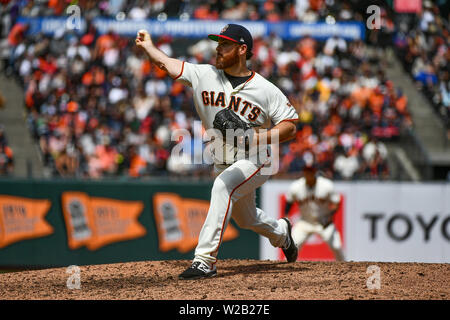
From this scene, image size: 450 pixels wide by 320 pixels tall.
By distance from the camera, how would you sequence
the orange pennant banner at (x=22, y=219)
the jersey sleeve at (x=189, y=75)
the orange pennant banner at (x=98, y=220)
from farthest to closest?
the orange pennant banner at (x=22, y=219)
the orange pennant banner at (x=98, y=220)
the jersey sleeve at (x=189, y=75)

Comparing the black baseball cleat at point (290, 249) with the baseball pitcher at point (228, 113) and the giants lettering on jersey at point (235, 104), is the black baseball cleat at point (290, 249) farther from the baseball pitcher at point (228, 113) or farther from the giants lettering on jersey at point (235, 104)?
the giants lettering on jersey at point (235, 104)

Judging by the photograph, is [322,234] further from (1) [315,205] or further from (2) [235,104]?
(2) [235,104]

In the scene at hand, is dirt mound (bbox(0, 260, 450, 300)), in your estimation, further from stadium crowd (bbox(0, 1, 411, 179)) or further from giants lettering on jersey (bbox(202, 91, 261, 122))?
stadium crowd (bbox(0, 1, 411, 179))

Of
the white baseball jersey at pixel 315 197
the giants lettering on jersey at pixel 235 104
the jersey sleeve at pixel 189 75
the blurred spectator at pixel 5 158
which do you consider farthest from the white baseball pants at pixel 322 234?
the blurred spectator at pixel 5 158

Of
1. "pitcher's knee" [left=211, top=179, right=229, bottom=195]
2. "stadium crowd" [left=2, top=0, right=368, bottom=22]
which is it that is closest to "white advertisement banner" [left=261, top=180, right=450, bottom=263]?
"pitcher's knee" [left=211, top=179, right=229, bottom=195]

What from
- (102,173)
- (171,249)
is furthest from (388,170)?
(102,173)

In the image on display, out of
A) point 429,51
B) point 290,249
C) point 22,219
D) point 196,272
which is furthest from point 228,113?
point 429,51

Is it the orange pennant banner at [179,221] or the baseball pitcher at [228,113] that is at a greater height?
the baseball pitcher at [228,113]
